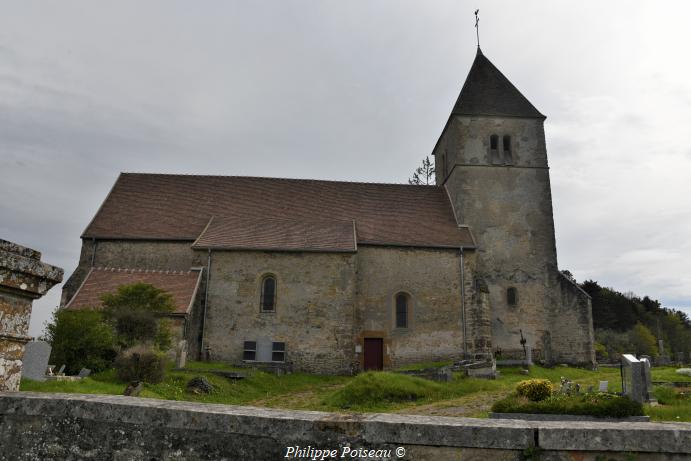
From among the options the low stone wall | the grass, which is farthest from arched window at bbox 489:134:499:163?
the low stone wall

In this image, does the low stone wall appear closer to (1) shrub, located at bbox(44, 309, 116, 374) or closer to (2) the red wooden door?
(1) shrub, located at bbox(44, 309, 116, 374)

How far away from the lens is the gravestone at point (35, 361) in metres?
12.1

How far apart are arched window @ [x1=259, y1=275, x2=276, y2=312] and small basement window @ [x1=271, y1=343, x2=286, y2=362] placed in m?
1.63

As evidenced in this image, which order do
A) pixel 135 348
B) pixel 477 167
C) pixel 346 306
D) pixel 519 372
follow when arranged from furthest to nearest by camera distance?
pixel 477 167 → pixel 346 306 → pixel 519 372 → pixel 135 348

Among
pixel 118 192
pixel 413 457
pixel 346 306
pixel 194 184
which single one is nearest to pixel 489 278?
pixel 346 306

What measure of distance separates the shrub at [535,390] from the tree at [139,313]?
39.2 ft

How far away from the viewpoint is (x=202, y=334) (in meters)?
23.0

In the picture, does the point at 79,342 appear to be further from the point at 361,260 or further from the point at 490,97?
the point at 490,97

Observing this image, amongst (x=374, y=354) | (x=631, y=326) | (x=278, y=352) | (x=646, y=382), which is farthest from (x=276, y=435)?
(x=631, y=326)

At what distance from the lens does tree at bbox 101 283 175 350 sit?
17.4m

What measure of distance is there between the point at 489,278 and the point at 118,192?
20.2m

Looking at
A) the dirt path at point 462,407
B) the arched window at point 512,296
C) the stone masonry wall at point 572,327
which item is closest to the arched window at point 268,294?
the dirt path at point 462,407

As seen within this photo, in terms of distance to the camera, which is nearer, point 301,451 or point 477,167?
point 301,451

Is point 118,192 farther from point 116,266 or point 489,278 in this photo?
point 489,278
